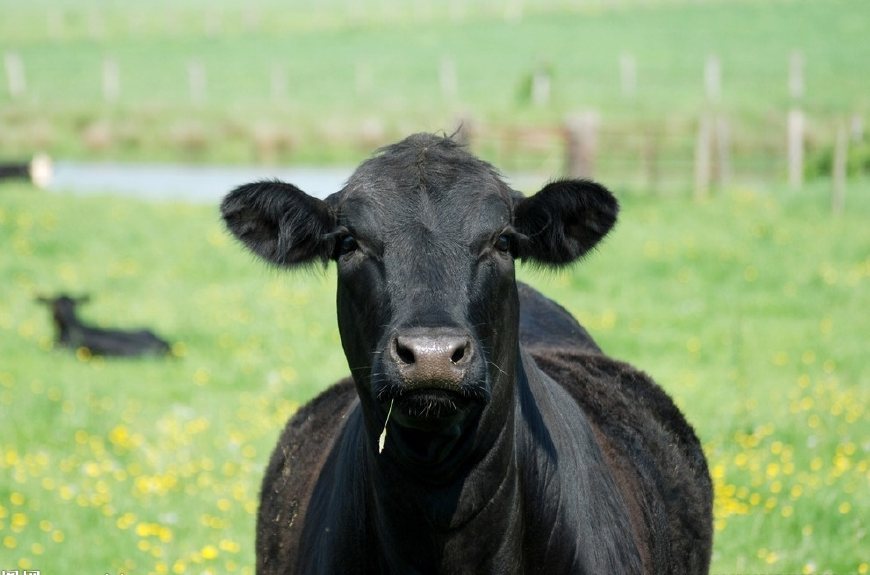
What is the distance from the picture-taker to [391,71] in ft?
181

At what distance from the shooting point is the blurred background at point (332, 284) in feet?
28.5

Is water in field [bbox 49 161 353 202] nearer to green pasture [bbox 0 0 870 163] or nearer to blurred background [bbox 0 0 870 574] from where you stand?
blurred background [bbox 0 0 870 574]

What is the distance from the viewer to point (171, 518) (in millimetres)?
8570

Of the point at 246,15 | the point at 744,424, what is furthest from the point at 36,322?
the point at 246,15

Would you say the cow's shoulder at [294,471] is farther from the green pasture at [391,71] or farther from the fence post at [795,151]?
the green pasture at [391,71]

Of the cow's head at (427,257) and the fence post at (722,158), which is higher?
the cow's head at (427,257)

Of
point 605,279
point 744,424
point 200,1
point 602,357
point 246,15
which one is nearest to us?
point 602,357

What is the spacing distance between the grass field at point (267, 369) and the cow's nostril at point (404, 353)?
8.09ft

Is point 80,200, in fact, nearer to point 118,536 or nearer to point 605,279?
point 605,279

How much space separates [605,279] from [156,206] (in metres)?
9.86

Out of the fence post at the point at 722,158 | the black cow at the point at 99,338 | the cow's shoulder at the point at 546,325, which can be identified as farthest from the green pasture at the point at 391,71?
the cow's shoulder at the point at 546,325

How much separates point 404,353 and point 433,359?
0.11m

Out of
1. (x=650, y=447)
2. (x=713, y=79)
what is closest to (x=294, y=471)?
(x=650, y=447)

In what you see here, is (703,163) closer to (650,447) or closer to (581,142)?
(581,142)
